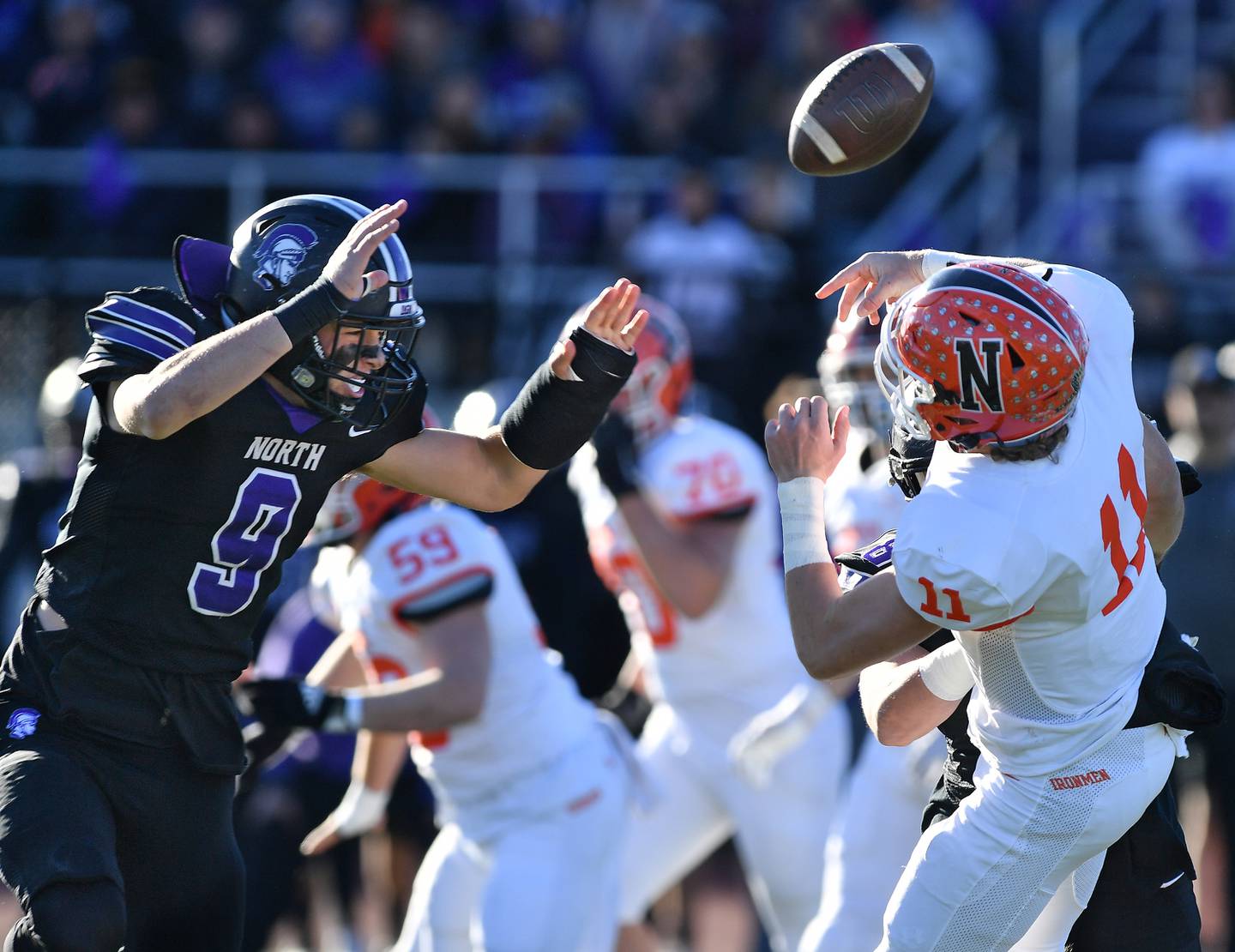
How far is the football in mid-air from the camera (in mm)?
3793

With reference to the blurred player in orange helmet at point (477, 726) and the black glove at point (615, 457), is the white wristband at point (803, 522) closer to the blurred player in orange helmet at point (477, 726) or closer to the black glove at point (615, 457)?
the blurred player in orange helmet at point (477, 726)

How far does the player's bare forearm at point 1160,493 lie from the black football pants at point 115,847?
1.88 m

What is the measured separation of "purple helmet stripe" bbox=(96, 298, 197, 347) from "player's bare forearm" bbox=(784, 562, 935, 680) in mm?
1250

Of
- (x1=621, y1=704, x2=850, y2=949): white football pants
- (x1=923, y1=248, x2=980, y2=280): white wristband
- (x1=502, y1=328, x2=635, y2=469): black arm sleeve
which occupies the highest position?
(x1=923, y1=248, x2=980, y2=280): white wristband

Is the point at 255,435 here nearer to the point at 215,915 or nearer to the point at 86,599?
the point at 86,599

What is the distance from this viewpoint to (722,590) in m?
5.33

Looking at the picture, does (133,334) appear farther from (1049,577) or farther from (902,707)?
(1049,577)

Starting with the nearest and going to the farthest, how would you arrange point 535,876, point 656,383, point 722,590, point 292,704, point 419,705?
1. point 292,704
2. point 419,705
3. point 535,876
4. point 722,590
5. point 656,383

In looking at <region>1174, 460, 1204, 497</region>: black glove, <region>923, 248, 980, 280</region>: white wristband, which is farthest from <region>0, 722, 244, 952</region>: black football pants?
<region>1174, 460, 1204, 497</region>: black glove

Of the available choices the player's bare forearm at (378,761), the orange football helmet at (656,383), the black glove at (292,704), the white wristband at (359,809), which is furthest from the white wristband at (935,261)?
the white wristband at (359,809)

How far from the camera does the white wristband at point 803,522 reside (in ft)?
10.6

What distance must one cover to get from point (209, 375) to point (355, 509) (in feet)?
4.39

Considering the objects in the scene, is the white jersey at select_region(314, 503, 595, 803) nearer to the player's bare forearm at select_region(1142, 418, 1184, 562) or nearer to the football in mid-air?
the football in mid-air

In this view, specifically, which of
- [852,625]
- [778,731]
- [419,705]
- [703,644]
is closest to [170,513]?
[419,705]
